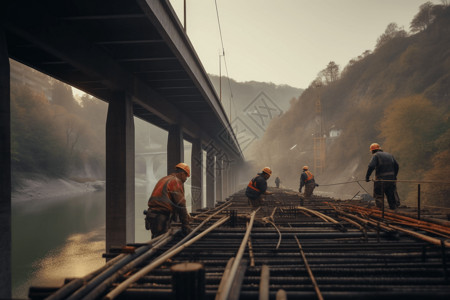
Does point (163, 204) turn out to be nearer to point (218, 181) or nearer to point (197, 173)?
point (197, 173)

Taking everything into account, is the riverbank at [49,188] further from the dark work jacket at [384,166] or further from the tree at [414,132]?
the tree at [414,132]

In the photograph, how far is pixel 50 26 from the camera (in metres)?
6.67

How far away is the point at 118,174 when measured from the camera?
400 inches

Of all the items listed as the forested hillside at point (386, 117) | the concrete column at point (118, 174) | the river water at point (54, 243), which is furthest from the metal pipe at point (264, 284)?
the forested hillside at point (386, 117)

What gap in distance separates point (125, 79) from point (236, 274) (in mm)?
8306

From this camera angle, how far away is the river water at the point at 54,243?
17.2 m

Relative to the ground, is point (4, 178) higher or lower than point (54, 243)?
higher

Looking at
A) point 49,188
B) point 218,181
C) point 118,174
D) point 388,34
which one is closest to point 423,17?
point 388,34

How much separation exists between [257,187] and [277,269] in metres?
6.81

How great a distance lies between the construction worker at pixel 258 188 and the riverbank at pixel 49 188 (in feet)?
145

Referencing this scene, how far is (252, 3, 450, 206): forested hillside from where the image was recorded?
142 feet

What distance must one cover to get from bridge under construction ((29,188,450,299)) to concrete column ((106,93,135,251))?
479cm

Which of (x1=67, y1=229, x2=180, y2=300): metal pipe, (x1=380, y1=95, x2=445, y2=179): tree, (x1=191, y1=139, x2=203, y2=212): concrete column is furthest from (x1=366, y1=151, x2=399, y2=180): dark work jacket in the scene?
(x1=380, y1=95, x2=445, y2=179): tree

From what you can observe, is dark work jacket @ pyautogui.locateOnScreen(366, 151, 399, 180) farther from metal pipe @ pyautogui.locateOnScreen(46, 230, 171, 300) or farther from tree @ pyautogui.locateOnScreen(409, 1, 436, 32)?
tree @ pyautogui.locateOnScreen(409, 1, 436, 32)
